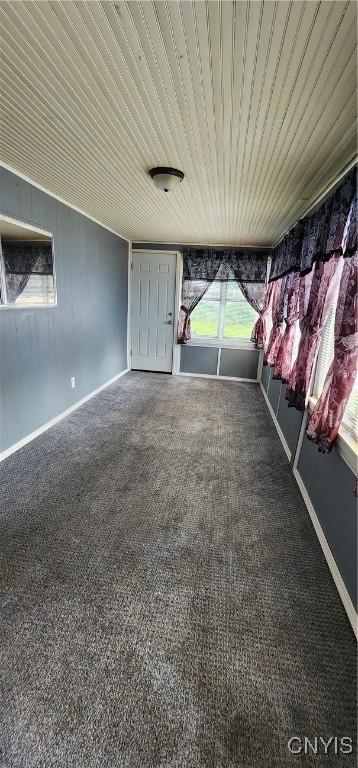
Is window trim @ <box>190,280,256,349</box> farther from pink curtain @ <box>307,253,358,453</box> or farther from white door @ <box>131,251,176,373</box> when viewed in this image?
pink curtain @ <box>307,253,358,453</box>

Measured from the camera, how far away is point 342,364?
1.55 meters

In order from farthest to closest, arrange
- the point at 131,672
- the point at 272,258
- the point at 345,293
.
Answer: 1. the point at 272,258
2. the point at 345,293
3. the point at 131,672

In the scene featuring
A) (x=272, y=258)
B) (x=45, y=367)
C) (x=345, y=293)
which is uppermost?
(x=272, y=258)

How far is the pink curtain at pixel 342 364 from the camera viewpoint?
1492mm

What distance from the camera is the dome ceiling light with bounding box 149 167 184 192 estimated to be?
211 centimetres

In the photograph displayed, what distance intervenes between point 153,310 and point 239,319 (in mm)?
1411

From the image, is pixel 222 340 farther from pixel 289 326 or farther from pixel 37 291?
pixel 37 291

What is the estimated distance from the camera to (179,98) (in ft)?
4.58

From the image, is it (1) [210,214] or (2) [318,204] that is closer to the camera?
(2) [318,204]

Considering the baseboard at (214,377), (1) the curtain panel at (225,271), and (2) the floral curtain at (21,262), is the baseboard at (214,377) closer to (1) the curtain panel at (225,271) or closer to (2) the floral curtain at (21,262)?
(1) the curtain panel at (225,271)

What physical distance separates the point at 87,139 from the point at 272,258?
11.2 ft

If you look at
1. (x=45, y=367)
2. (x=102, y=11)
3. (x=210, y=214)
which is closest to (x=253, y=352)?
(x=210, y=214)

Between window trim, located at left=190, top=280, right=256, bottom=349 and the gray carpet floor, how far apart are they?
285 cm

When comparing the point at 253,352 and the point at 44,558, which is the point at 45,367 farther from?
the point at 253,352
